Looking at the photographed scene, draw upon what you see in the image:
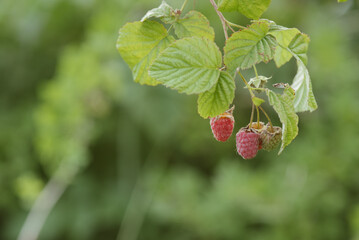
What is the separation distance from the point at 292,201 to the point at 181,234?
2.13ft

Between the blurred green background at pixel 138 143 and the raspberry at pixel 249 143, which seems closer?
the raspberry at pixel 249 143

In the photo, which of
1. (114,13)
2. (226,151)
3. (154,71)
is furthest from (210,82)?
(226,151)

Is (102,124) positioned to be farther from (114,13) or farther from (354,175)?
(354,175)

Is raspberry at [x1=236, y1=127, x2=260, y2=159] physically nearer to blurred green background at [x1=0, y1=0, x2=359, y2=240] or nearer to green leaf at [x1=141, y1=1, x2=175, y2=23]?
green leaf at [x1=141, y1=1, x2=175, y2=23]

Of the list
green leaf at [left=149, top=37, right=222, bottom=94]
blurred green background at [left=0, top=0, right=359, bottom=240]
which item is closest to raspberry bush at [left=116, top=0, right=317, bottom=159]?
green leaf at [left=149, top=37, right=222, bottom=94]

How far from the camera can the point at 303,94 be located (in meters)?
0.44

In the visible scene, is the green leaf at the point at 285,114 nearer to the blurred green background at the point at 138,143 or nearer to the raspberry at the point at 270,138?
the raspberry at the point at 270,138

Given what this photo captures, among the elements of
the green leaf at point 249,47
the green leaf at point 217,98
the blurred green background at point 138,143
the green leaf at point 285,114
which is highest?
the green leaf at point 249,47

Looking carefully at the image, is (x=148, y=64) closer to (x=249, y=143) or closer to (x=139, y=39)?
(x=139, y=39)

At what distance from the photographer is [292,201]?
1.88 metres

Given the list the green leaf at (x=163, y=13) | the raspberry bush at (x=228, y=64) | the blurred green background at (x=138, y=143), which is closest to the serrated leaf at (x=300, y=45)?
the raspberry bush at (x=228, y=64)

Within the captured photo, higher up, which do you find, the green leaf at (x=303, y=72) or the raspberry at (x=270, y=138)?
the green leaf at (x=303, y=72)

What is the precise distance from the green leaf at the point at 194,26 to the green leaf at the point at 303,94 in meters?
0.09

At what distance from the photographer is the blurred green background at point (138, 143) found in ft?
5.81
